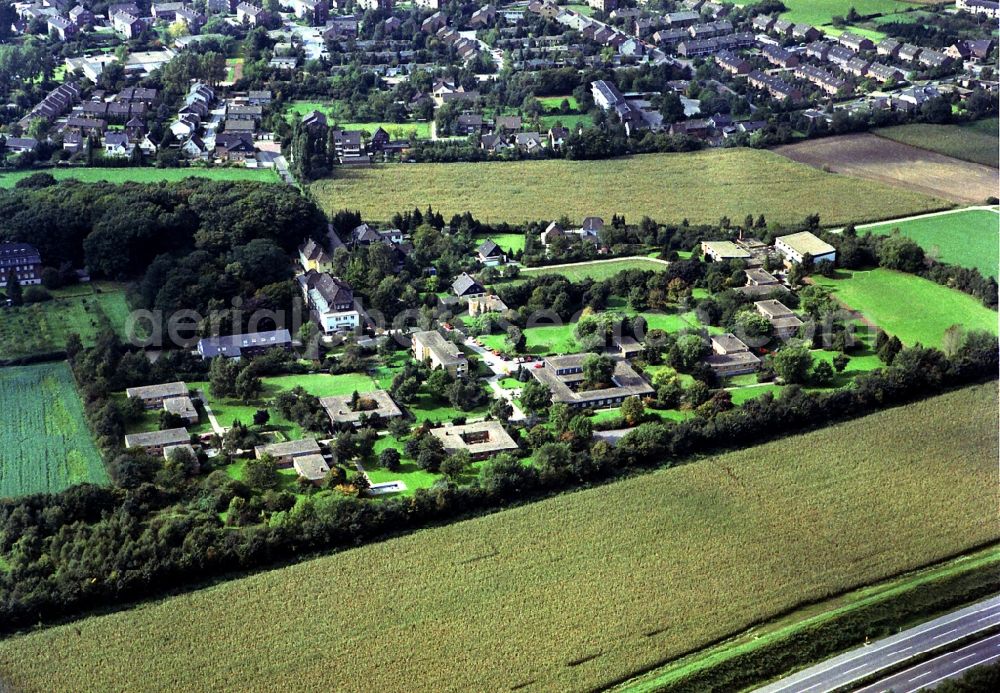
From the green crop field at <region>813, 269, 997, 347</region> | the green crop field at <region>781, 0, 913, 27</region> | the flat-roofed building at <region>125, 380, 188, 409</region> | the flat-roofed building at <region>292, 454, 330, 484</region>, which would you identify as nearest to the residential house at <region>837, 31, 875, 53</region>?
the green crop field at <region>781, 0, 913, 27</region>

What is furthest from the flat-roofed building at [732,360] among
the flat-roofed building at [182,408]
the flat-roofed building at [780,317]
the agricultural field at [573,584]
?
the flat-roofed building at [182,408]

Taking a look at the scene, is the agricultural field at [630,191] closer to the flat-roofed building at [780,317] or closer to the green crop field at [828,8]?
the flat-roofed building at [780,317]

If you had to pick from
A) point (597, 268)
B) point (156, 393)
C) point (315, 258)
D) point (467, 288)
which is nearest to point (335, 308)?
point (315, 258)

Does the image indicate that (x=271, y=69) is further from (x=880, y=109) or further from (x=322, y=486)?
(x=322, y=486)

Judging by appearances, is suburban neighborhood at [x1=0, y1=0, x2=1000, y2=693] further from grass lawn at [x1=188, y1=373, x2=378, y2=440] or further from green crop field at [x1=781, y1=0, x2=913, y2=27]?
green crop field at [x1=781, y1=0, x2=913, y2=27]

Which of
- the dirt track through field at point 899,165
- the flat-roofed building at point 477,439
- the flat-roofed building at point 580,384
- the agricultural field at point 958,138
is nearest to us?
the flat-roofed building at point 477,439

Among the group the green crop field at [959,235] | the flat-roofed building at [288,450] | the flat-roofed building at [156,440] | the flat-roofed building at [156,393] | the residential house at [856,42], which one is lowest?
the flat-roofed building at [156,393]

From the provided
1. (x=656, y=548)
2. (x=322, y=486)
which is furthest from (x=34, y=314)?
(x=656, y=548)
